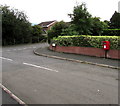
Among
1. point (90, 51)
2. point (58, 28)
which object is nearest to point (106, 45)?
point (90, 51)

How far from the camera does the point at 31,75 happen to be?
6.82 metres

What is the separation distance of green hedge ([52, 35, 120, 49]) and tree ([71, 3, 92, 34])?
290cm

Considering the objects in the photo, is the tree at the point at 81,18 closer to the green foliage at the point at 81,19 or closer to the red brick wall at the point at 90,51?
the green foliage at the point at 81,19

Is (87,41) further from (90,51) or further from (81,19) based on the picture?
(81,19)

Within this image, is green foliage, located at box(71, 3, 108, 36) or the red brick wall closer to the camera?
the red brick wall

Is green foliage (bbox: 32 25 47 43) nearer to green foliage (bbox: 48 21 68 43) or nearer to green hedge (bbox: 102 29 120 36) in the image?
green foliage (bbox: 48 21 68 43)

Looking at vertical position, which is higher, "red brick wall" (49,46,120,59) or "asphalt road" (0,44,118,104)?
"red brick wall" (49,46,120,59)

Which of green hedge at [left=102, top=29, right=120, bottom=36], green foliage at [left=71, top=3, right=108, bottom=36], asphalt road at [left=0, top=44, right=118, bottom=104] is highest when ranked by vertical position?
green foliage at [left=71, top=3, right=108, bottom=36]

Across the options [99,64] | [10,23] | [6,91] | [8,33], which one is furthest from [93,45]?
[8,33]

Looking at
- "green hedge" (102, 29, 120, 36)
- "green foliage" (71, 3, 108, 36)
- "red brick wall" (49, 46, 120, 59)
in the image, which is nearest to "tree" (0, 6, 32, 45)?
"green foliage" (71, 3, 108, 36)

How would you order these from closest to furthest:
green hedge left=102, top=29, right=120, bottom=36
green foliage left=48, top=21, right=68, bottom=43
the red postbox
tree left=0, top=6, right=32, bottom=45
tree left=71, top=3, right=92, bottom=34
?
the red postbox < tree left=71, top=3, right=92, bottom=34 < green foliage left=48, top=21, right=68, bottom=43 < green hedge left=102, top=29, right=120, bottom=36 < tree left=0, top=6, right=32, bottom=45

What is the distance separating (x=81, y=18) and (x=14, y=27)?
1658cm

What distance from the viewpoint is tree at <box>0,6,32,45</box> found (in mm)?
26819

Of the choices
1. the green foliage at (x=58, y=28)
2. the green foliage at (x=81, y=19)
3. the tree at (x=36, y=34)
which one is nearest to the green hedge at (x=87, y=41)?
the green foliage at (x=81, y=19)
